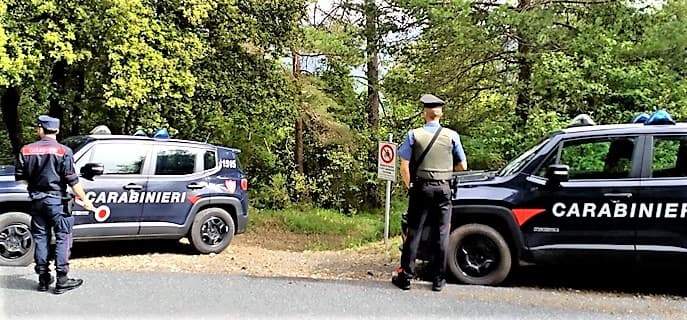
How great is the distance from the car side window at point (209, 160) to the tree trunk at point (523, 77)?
7034 mm

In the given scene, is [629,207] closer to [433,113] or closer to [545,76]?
[433,113]

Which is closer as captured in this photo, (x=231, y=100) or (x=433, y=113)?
(x=433, y=113)

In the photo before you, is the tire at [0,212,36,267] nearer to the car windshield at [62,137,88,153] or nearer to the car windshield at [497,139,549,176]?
the car windshield at [62,137,88,153]

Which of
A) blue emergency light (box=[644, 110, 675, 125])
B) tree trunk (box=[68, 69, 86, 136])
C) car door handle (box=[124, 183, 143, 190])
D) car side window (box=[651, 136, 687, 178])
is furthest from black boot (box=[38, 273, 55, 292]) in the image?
tree trunk (box=[68, 69, 86, 136])

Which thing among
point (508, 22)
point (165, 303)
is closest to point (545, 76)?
point (508, 22)

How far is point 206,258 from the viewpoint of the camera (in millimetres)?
9055

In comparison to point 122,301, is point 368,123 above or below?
above

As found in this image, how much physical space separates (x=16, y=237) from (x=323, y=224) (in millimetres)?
10348

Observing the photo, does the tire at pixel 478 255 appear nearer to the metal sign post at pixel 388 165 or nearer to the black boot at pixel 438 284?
the black boot at pixel 438 284

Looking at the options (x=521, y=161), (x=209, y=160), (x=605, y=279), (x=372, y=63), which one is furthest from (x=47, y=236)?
(x=372, y=63)

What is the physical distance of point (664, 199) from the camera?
6.05 metres

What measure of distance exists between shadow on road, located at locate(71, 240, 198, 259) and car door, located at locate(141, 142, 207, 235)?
0.63 meters

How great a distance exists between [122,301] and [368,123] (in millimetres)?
15871

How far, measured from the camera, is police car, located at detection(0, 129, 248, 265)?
769 centimetres
